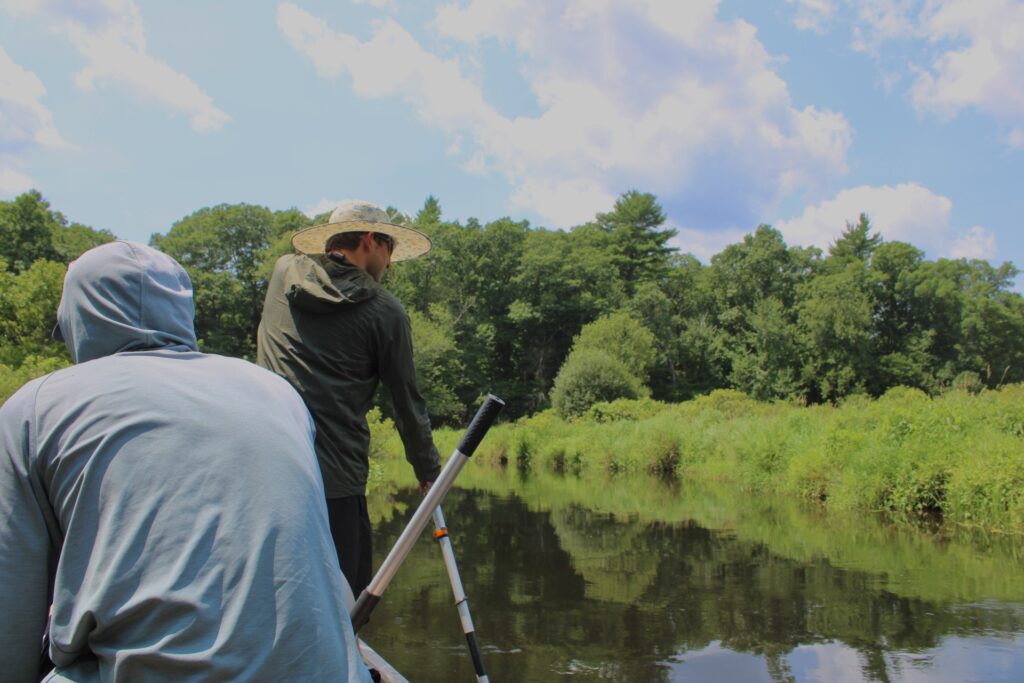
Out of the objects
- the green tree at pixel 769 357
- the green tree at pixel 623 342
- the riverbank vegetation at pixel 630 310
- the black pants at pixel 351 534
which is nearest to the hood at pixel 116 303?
the black pants at pixel 351 534

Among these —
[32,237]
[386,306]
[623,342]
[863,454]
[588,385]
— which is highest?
→ [32,237]

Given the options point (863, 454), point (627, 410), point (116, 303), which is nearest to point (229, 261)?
point (627, 410)

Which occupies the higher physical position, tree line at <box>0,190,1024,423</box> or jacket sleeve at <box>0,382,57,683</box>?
tree line at <box>0,190,1024,423</box>

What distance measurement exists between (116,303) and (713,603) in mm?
6155

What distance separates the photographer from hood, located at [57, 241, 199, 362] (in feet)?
4.68

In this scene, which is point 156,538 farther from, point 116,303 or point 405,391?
point 405,391

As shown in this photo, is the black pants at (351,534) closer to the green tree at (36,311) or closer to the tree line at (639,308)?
the green tree at (36,311)

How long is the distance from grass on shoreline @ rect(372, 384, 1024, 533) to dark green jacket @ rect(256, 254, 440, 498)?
9.27 m

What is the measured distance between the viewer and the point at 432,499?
8.63 feet

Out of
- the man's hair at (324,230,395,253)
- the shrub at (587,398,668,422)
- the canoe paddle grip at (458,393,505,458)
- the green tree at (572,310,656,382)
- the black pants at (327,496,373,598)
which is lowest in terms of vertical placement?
the black pants at (327,496,373,598)

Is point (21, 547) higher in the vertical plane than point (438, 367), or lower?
lower

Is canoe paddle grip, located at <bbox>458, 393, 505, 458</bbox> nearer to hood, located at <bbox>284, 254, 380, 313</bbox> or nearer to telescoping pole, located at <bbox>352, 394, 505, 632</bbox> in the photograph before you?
telescoping pole, located at <bbox>352, 394, 505, 632</bbox>

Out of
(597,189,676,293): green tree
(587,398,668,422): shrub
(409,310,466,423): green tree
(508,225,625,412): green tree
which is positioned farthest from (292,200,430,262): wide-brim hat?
(597,189,676,293): green tree

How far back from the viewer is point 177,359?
141 cm
